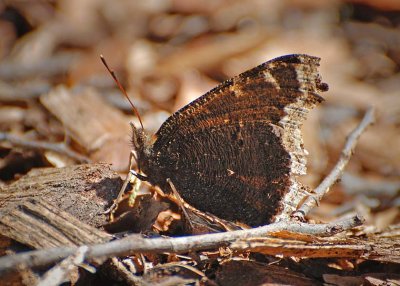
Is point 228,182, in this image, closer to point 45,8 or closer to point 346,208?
point 346,208

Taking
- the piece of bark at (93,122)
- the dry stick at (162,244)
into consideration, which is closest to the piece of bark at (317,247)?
the dry stick at (162,244)

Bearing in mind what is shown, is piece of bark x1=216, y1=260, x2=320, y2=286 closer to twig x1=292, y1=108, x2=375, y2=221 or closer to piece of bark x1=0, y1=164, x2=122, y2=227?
twig x1=292, y1=108, x2=375, y2=221

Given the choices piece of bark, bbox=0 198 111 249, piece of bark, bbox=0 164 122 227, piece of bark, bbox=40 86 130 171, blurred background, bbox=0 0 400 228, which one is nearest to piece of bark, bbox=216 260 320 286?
piece of bark, bbox=0 198 111 249

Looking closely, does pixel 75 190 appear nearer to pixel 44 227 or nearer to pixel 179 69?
pixel 44 227

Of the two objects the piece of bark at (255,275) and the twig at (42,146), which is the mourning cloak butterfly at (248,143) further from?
the twig at (42,146)

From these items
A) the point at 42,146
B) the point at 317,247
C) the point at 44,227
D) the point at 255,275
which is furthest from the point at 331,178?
the point at 42,146

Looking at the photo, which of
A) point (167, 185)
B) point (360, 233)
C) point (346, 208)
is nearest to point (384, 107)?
point (346, 208)
